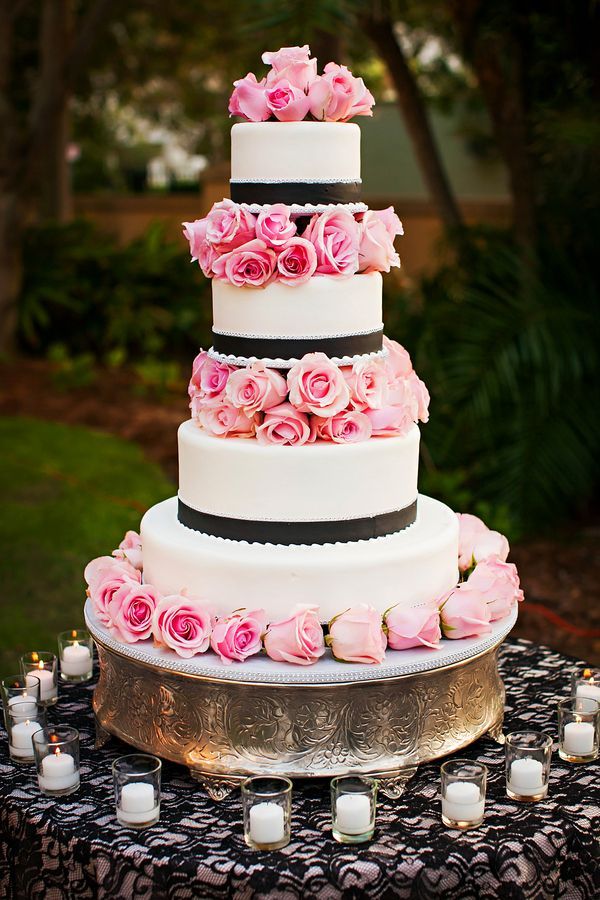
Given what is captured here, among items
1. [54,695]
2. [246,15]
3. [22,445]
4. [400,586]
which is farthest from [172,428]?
[400,586]

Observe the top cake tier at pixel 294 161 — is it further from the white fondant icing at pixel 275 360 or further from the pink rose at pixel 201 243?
the white fondant icing at pixel 275 360

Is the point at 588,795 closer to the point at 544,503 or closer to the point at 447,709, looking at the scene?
the point at 447,709

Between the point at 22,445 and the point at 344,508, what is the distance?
688 cm

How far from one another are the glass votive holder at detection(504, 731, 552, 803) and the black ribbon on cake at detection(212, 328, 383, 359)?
1229 millimetres

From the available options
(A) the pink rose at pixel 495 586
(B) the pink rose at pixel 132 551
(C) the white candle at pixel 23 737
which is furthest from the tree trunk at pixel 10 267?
(A) the pink rose at pixel 495 586

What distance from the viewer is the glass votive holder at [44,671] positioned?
408 centimetres

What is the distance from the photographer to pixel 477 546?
4066 millimetres

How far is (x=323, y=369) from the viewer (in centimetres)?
343

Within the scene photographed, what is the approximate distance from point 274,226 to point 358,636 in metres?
1.19

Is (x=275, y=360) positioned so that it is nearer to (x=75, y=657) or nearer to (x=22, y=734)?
(x=22, y=734)

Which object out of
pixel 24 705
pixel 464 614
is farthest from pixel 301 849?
pixel 24 705

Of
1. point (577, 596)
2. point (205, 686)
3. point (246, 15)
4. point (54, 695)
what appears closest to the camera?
point (205, 686)

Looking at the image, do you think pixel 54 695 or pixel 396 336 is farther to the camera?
pixel 396 336

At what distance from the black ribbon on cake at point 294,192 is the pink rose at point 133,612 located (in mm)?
1204
